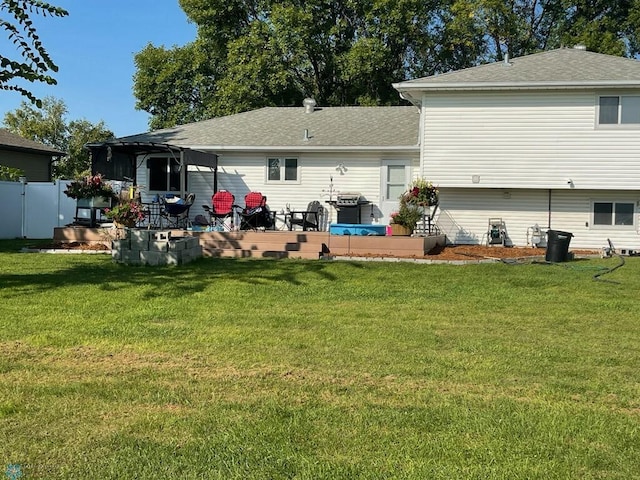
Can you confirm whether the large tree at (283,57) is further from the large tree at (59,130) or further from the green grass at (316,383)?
the green grass at (316,383)

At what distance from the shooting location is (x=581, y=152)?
14.5 meters

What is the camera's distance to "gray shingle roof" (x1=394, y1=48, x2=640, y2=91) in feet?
46.2

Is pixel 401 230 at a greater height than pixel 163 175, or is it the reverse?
pixel 163 175

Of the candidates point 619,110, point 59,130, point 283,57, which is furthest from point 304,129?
point 59,130

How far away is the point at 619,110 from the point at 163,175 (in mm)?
12550

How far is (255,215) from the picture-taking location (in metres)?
13.8

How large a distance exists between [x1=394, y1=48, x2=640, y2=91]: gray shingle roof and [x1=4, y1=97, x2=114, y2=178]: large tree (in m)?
30.7

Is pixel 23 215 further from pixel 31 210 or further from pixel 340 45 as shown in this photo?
pixel 340 45

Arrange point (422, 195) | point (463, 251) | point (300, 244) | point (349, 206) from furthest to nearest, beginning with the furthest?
1. point (349, 206)
2. point (422, 195)
3. point (463, 251)
4. point (300, 244)

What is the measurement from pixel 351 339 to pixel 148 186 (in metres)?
13.3

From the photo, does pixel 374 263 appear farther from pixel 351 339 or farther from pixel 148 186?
pixel 148 186

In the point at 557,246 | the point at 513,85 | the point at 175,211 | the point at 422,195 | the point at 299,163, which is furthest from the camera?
the point at 299,163

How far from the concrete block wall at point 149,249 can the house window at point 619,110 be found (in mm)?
10754

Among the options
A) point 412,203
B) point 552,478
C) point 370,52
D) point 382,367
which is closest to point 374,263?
point 412,203
